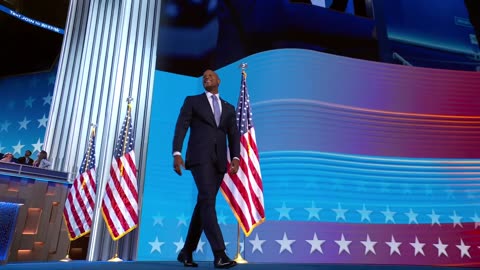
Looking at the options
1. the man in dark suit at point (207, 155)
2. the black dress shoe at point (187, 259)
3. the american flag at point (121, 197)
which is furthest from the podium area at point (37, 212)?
the man in dark suit at point (207, 155)

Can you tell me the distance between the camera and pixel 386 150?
203 inches

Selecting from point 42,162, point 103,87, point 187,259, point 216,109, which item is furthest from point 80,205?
point 216,109

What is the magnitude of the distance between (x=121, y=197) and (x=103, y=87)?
2.24 meters

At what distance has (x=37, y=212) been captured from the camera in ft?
13.9

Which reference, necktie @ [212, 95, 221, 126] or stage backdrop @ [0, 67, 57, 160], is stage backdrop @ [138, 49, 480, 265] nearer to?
necktie @ [212, 95, 221, 126]

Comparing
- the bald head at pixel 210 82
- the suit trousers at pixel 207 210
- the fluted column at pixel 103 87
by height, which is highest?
the fluted column at pixel 103 87

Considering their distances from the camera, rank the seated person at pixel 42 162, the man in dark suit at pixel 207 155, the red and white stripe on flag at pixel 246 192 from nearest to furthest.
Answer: the man in dark suit at pixel 207 155 → the red and white stripe on flag at pixel 246 192 → the seated person at pixel 42 162

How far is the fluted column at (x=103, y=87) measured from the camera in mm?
5145

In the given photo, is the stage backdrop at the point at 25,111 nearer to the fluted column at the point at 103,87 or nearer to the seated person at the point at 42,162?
the fluted column at the point at 103,87

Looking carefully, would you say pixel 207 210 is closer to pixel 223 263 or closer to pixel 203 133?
pixel 223 263

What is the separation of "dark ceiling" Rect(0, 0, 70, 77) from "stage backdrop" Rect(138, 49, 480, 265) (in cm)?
324

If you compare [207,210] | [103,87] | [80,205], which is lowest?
[207,210]

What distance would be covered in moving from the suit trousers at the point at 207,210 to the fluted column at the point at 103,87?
303 cm

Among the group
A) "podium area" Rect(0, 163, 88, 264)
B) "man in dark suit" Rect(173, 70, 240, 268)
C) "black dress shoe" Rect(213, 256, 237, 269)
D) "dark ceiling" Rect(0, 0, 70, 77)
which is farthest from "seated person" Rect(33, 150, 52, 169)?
"black dress shoe" Rect(213, 256, 237, 269)
